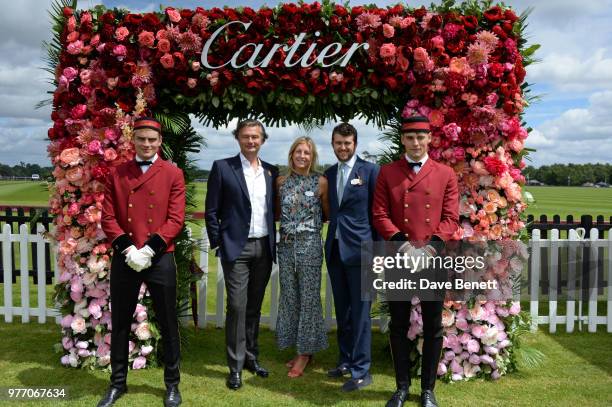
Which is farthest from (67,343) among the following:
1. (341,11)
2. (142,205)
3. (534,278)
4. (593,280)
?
(593,280)

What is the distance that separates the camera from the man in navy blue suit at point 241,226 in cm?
438

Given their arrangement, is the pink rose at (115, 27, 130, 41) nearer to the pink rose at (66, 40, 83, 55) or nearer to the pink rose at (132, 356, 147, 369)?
the pink rose at (66, 40, 83, 55)

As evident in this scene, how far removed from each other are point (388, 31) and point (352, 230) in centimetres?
189

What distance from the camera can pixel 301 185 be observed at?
179 inches

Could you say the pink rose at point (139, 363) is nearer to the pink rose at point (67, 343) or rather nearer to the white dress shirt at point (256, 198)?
the pink rose at point (67, 343)

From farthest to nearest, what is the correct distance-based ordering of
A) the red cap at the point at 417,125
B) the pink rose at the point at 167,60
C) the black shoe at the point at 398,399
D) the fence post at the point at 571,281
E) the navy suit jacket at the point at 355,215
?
1. the fence post at the point at 571,281
2. the pink rose at the point at 167,60
3. the navy suit jacket at the point at 355,215
4. the black shoe at the point at 398,399
5. the red cap at the point at 417,125

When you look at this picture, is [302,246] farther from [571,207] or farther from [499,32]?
[571,207]

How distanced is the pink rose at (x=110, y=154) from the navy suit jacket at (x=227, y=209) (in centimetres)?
107

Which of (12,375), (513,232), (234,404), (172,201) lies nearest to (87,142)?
(172,201)

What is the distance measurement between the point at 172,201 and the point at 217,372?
6.34ft

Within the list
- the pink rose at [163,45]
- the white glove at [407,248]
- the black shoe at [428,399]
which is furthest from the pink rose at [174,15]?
the black shoe at [428,399]

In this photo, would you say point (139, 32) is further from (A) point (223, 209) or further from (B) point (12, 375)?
(B) point (12, 375)

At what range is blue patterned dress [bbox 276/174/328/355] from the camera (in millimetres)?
4523

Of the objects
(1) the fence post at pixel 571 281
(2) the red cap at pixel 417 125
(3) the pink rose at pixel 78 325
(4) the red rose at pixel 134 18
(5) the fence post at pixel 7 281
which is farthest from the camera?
(5) the fence post at pixel 7 281
